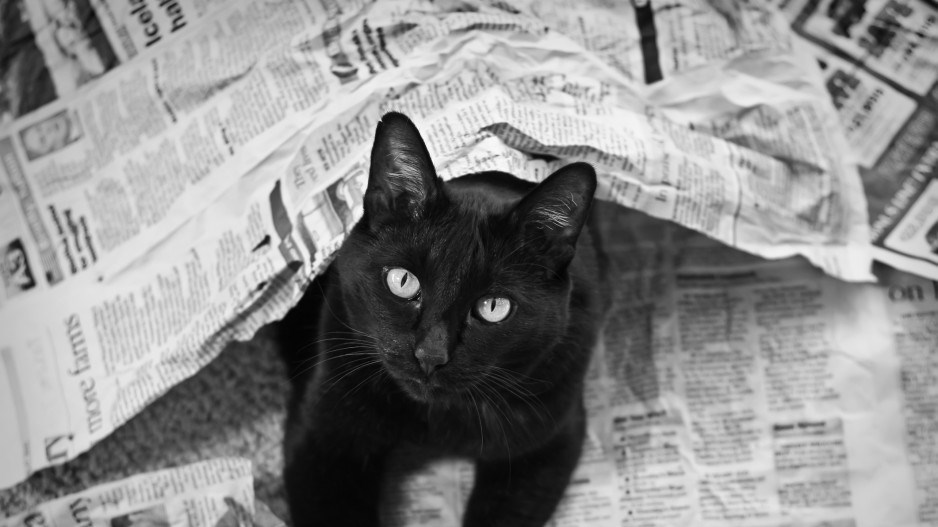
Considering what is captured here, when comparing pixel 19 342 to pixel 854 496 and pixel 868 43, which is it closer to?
pixel 854 496

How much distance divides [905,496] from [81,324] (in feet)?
3.84

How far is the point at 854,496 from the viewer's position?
125cm

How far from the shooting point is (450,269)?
0.89 meters

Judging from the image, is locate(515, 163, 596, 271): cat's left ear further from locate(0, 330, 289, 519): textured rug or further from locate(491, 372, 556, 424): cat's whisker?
locate(0, 330, 289, 519): textured rug

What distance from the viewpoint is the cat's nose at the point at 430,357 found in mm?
854

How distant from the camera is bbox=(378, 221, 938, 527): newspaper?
1.25 m

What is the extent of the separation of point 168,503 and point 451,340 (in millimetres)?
561

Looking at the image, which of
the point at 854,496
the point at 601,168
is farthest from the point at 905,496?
→ the point at 601,168

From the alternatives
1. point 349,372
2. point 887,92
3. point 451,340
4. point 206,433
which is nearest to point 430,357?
point 451,340

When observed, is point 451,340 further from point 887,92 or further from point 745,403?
point 887,92

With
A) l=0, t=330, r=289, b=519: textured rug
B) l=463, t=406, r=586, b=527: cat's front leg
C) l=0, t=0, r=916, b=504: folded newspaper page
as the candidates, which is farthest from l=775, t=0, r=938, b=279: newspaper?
l=0, t=330, r=289, b=519: textured rug

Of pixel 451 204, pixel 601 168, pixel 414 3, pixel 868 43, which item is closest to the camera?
pixel 451 204

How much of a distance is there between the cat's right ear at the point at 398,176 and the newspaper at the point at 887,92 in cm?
75

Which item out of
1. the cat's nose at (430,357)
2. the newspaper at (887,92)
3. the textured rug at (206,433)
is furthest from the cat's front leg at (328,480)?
the newspaper at (887,92)
